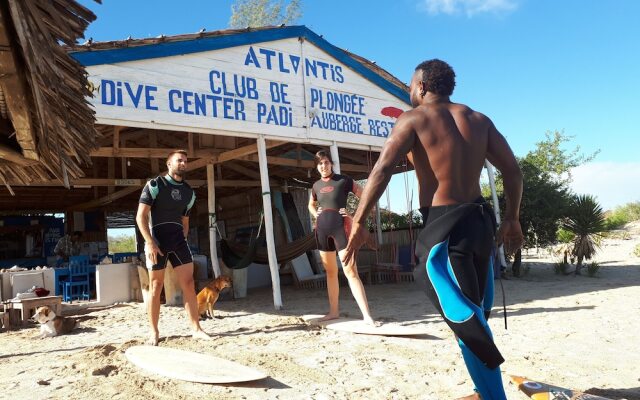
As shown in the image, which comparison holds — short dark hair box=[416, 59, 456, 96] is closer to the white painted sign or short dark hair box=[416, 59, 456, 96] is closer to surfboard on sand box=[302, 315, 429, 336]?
surfboard on sand box=[302, 315, 429, 336]

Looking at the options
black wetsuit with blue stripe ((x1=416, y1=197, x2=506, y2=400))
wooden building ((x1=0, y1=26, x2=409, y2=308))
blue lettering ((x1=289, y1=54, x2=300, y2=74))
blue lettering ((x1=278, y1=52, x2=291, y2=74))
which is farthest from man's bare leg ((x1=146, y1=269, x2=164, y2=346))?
blue lettering ((x1=289, y1=54, x2=300, y2=74))

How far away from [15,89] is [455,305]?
6.97 ft

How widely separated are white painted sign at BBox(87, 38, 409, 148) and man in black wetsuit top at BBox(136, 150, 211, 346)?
1.77 metres

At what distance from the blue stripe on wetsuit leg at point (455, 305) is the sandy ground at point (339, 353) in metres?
0.73

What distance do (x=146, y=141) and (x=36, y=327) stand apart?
12.4ft

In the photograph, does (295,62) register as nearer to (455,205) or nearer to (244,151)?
(244,151)

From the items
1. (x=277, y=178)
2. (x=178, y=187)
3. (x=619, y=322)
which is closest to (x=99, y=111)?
(x=178, y=187)

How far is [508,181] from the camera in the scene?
2.26 m

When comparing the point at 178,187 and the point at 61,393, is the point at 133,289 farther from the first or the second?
the point at 61,393

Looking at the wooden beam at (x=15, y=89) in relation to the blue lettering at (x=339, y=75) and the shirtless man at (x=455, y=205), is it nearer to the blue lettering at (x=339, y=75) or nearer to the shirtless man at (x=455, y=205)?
the shirtless man at (x=455, y=205)

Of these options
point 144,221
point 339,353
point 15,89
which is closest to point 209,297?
point 144,221

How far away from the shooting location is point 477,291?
2.04 metres

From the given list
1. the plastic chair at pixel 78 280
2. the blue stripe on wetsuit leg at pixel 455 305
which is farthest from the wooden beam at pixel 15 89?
the plastic chair at pixel 78 280

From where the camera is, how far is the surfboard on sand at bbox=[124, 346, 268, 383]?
301 cm
